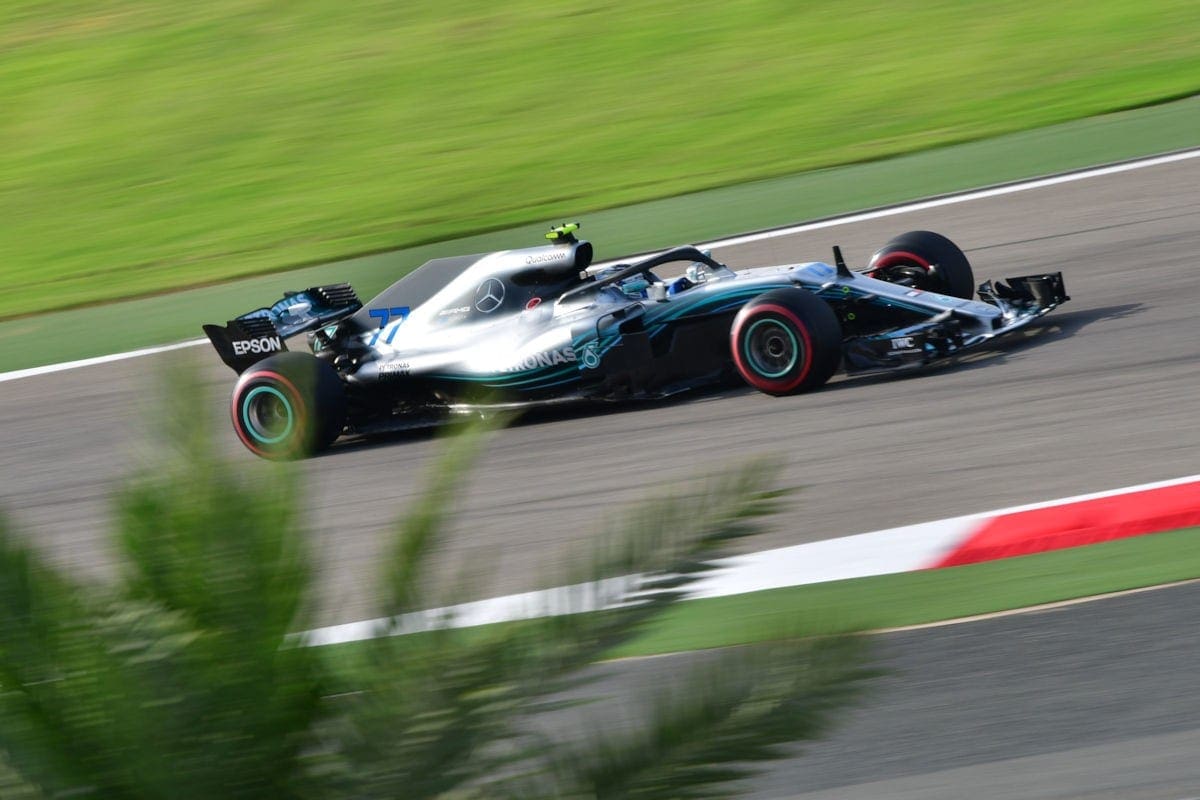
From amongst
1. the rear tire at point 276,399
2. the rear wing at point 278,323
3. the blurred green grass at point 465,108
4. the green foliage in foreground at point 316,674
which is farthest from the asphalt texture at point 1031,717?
the blurred green grass at point 465,108

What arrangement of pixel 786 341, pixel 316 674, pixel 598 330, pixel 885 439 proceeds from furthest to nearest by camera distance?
pixel 598 330 → pixel 786 341 → pixel 885 439 → pixel 316 674

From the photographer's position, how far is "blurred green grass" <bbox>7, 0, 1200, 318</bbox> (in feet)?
54.5

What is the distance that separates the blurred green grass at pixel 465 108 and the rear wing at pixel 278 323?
5.42m

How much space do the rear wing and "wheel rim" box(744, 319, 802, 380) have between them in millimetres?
3103

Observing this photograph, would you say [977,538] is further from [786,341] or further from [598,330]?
[598,330]

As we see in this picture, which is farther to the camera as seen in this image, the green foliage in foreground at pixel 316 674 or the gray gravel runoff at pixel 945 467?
the gray gravel runoff at pixel 945 467

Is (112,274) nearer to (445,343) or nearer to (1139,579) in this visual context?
(445,343)

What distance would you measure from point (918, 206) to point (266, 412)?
279 inches

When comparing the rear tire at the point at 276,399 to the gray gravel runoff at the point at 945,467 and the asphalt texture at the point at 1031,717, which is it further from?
the asphalt texture at the point at 1031,717

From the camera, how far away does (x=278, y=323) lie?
407 inches

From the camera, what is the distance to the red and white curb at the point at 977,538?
646cm

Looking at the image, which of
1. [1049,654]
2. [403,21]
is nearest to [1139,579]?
[1049,654]

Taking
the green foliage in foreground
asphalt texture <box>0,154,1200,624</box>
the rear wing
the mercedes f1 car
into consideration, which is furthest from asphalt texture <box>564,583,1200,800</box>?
the rear wing

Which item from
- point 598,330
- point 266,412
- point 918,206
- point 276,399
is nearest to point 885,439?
point 598,330
